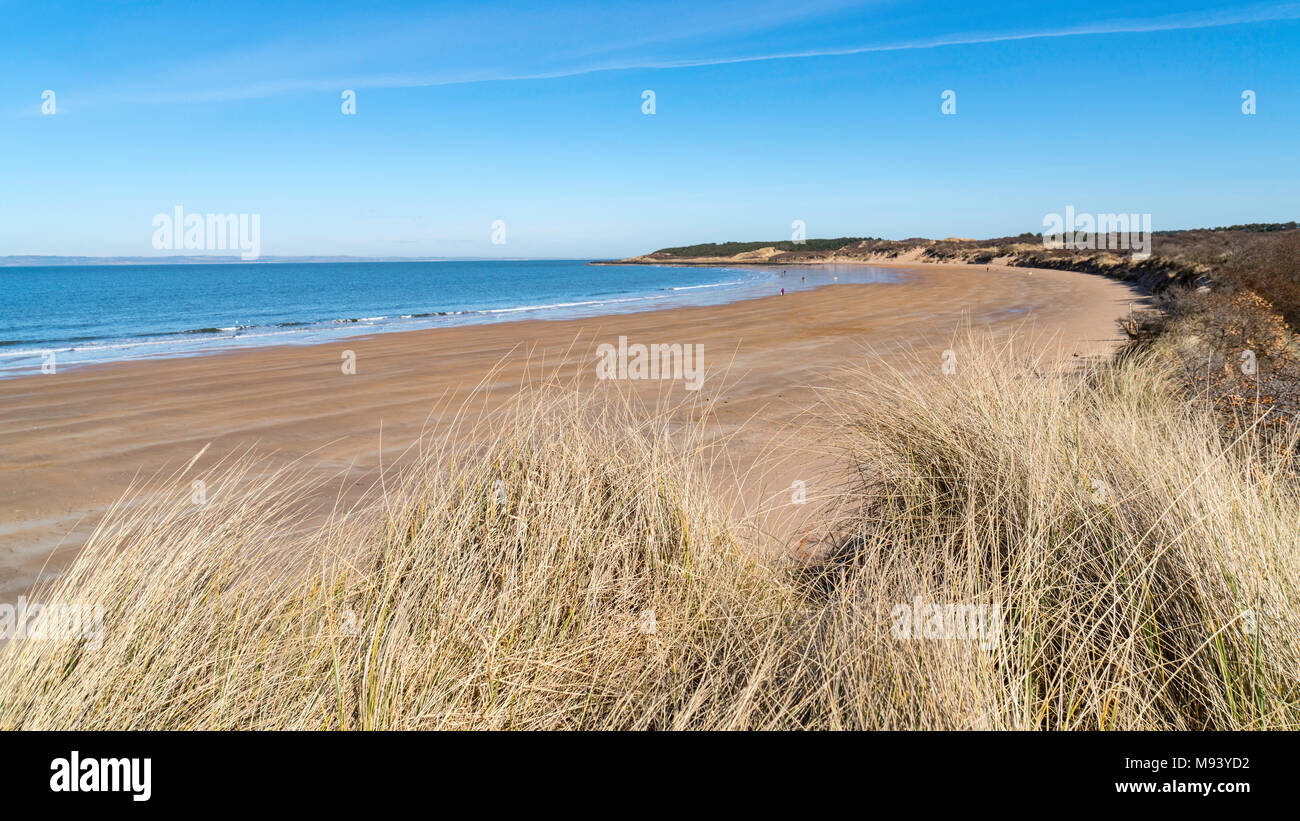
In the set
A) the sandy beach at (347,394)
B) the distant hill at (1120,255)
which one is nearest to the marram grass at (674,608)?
the sandy beach at (347,394)

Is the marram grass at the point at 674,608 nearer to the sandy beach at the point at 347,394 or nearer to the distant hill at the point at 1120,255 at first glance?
the sandy beach at the point at 347,394

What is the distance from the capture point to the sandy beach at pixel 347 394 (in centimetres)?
745

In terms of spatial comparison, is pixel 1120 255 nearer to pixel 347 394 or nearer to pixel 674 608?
pixel 347 394

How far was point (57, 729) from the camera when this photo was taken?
92.3 inches

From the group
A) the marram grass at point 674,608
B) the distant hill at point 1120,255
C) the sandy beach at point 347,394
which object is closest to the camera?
the marram grass at point 674,608

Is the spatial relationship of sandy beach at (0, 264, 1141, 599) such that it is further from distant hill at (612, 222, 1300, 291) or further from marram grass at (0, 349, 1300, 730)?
distant hill at (612, 222, 1300, 291)

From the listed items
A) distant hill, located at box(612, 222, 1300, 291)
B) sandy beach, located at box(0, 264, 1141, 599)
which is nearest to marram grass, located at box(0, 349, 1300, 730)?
sandy beach, located at box(0, 264, 1141, 599)

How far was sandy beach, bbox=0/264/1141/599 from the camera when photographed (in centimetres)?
745

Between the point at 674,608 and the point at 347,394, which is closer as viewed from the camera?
the point at 674,608

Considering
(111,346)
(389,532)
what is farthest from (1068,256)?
(389,532)

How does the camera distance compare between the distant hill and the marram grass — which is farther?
the distant hill

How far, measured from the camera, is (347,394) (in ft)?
41.4

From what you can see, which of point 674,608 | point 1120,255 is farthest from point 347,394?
point 1120,255
